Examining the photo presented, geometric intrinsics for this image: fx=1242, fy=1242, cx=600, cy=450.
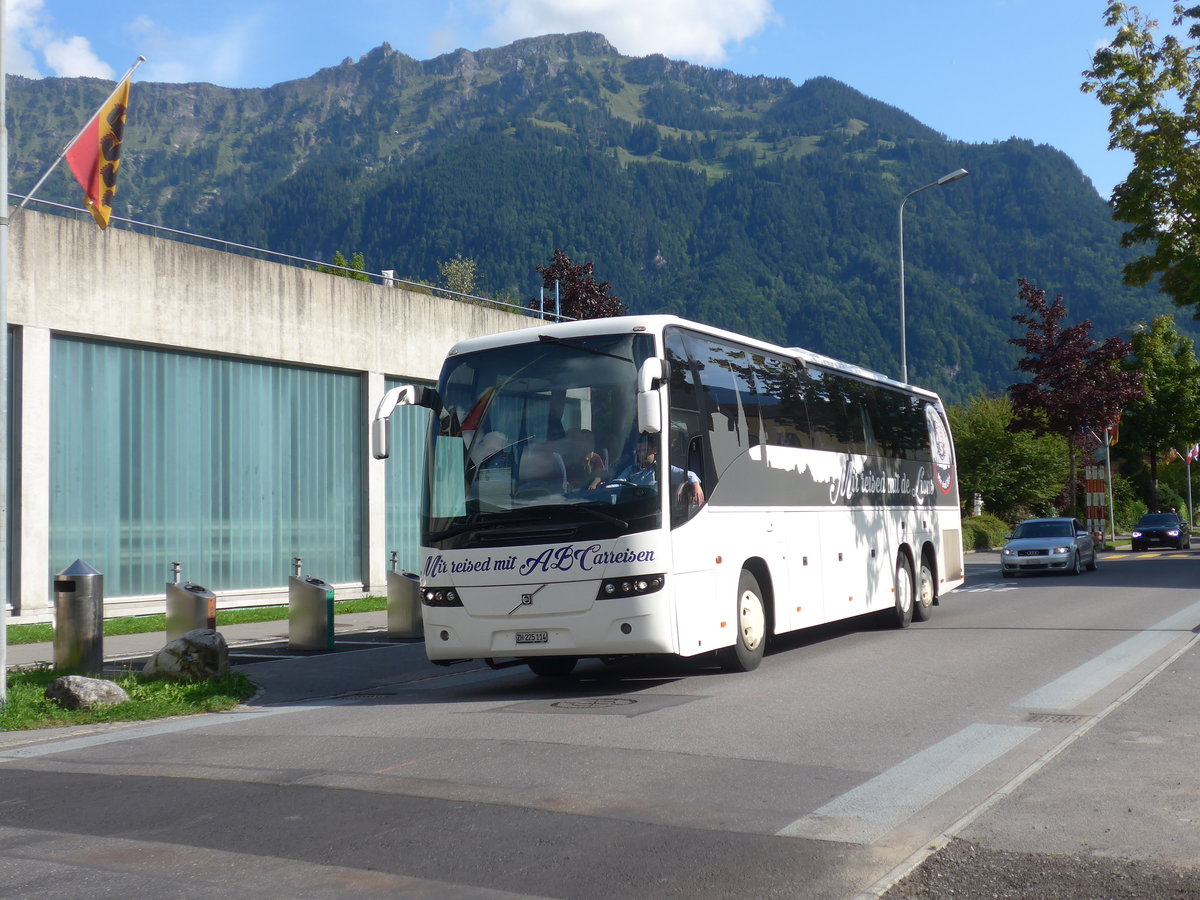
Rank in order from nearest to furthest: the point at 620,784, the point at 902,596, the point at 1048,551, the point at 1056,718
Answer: the point at 620,784 < the point at 1056,718 < the point at 902,596 < the point at 1048,551

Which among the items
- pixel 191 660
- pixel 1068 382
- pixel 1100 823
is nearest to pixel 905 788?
pixel 1100 823

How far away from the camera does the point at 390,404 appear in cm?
1090

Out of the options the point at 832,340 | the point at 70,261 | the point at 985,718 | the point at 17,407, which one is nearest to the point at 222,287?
the point at 70,261

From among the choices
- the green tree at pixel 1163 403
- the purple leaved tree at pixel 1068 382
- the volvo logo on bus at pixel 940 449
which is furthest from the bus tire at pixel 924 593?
the green tree at pixel 1163 403

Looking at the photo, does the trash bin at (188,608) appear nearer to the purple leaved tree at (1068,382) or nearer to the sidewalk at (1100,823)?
the sidewalk at (1100,823)

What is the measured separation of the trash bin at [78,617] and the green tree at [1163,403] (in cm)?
6096

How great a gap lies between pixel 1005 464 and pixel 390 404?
1874 inches

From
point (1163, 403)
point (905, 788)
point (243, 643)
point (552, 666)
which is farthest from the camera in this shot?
point (1163, 403)

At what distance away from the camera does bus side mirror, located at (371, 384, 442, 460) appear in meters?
10.8

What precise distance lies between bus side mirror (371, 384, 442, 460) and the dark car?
4010 cm

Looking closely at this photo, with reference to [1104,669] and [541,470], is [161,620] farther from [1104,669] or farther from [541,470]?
[1104,669]

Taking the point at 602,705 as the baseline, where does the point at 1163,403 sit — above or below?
above

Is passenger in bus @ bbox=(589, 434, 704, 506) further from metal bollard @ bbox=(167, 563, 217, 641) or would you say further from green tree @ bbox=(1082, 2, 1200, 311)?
green tree @ bbox=(1082, 2, 1200, 311)

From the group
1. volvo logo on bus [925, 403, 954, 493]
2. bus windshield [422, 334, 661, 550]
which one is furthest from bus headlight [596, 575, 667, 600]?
volvo logo on bus [925, 403, 954, 493]
